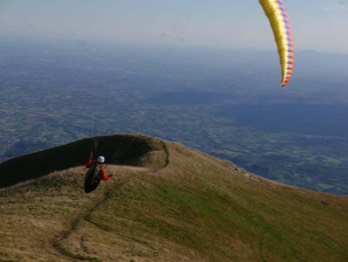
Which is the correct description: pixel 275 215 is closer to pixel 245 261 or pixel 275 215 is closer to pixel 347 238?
pixel 347 238

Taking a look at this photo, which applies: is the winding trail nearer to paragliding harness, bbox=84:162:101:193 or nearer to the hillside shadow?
paragliding harness, bbox=84:162:101:193

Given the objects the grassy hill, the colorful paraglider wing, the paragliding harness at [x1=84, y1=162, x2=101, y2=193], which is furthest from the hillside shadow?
the colorful paraglider wing

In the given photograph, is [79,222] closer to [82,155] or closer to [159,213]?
[159,213]

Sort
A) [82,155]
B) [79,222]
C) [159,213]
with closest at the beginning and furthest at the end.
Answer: [79,222], [159,213], [82,155]

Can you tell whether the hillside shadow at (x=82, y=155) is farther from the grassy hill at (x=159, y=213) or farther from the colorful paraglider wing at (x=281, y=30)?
the colorful paraglider wing at (x=281, y=30)

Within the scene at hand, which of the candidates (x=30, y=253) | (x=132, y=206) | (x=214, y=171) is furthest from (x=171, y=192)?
(x=30, y=253)

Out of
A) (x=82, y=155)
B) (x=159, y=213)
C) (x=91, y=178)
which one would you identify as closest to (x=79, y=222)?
(x=91, y=178)
